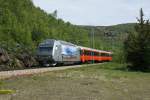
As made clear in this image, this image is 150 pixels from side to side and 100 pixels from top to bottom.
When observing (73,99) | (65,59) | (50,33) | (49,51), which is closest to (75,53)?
(65,59)

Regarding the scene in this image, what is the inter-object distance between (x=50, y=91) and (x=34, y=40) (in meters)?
82.5

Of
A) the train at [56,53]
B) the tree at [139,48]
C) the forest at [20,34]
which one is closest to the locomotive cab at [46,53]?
the train at [56,53]

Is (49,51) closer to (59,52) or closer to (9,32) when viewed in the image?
(59,52)

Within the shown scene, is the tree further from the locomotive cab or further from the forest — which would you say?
the locomotive cab

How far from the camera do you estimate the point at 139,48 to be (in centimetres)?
5100

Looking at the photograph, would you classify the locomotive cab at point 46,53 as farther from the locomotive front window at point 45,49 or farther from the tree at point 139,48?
the tree at point 139,48

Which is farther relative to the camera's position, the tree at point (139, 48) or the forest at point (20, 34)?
the forest at point (20, 34)

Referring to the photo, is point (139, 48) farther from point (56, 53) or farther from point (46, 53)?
point (46, 53)

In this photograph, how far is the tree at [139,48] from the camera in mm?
51000

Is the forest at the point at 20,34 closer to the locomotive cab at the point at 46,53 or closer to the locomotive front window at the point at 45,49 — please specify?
the locomotive cab at the point at 46,53

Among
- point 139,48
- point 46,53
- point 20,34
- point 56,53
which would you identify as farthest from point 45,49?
point 20,34

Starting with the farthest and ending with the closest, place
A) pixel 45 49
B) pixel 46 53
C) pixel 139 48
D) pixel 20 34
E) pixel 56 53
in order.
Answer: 1. pixel 20 34
2. pixel 139 48
3. pixel 45 49
4. pixel 56 53
5. pixel 46 53

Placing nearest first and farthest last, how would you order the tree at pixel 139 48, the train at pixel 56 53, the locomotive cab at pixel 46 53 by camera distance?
the locomotive cab at pixel 46 53
the train at pixel 56 53
the tree at pixel 139 48

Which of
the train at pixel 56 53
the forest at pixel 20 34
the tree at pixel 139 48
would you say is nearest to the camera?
the train at pixel 56 53
